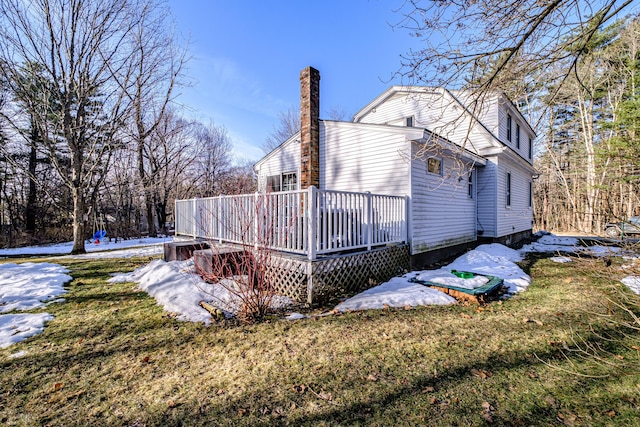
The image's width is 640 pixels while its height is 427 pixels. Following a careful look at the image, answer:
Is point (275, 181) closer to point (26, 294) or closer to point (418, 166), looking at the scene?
point (418, 166)

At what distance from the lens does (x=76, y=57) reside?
35.1 ft

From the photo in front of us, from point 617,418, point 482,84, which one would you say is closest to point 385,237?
point 482,84

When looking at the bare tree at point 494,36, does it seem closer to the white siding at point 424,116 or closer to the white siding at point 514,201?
the white siding at point 424,116

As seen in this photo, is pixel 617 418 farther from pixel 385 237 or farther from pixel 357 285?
pixel 385 237

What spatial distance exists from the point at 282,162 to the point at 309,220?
613 cm

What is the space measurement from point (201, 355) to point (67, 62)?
44.2ft

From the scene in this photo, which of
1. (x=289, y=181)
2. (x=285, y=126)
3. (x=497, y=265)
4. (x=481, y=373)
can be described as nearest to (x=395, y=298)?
(x=481, y=373)

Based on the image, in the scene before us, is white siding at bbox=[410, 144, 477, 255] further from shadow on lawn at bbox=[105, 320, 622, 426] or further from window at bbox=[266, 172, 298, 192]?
window at bbox=[266, 172, 298, 192]

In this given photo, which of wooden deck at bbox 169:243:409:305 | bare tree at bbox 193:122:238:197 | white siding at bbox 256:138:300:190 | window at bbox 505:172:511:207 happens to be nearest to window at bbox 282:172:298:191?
white siding at bbox 256:138:300:190

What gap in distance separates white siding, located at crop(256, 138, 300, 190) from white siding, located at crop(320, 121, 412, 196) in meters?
1.07

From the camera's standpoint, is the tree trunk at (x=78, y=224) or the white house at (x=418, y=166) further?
the tree trunk at (x=78, y=224)

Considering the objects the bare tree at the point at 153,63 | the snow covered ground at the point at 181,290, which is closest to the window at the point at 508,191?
the snow covered ground at the point at 181,290

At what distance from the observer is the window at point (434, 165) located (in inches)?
302

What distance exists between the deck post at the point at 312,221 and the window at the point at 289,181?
5.36 meters
